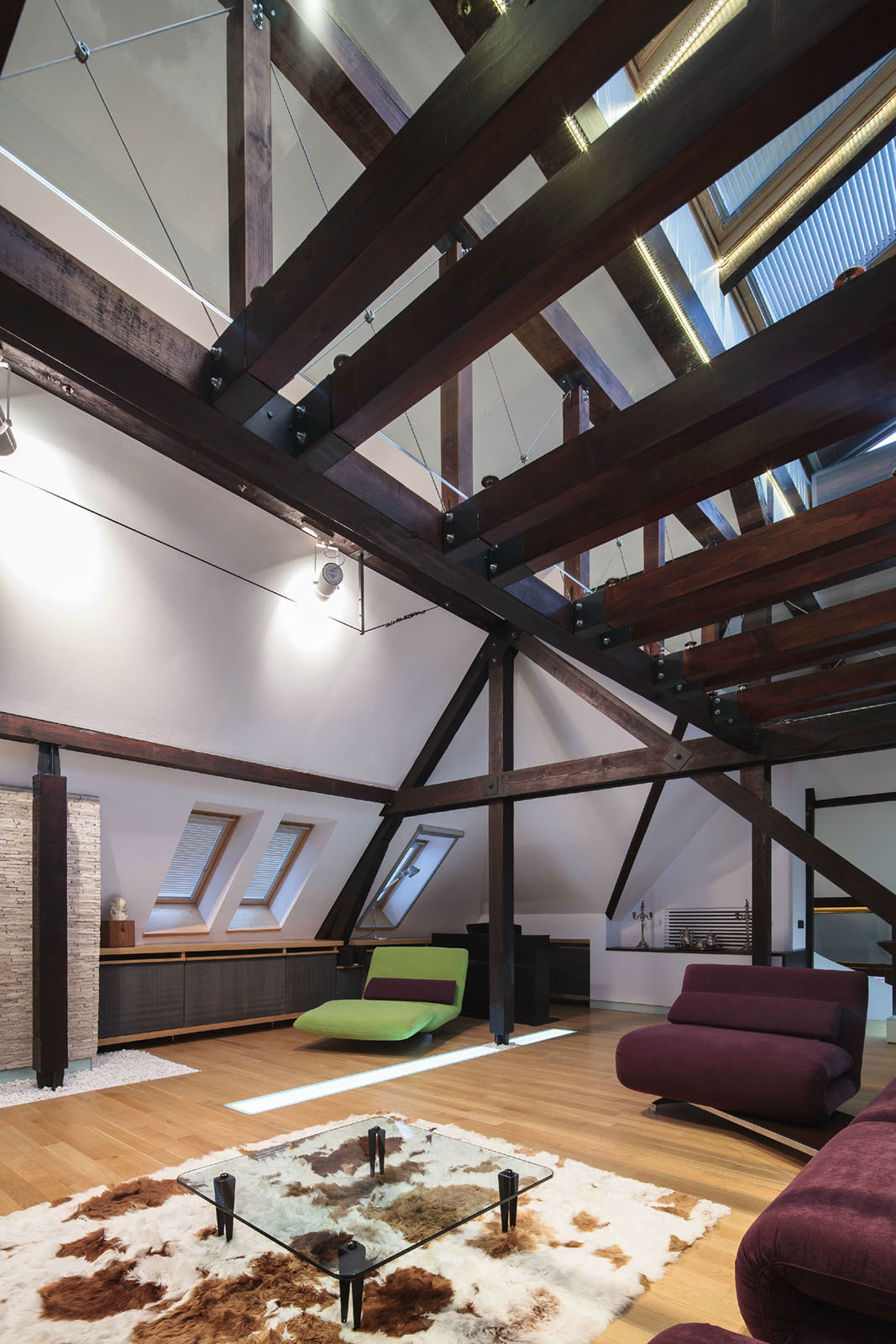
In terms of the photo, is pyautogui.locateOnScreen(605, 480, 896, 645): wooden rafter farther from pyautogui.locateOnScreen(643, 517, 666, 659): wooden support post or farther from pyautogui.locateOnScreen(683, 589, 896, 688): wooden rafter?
pyautogui.locateOnScreen(643, 517, 666, 659): wooden support post

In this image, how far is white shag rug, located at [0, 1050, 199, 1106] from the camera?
4.89 meters

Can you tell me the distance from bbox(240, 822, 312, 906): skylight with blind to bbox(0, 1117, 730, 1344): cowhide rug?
4.71 metres

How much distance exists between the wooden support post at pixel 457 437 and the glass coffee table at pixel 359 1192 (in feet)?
8.30

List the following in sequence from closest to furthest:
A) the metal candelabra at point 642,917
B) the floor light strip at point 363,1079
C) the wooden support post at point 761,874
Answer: the floor light strip at point 363,1079 → the wooden support post at point 761,874 → the metal candelabra at point 642,917

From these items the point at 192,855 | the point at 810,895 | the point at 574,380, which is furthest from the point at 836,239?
the point at 810,895

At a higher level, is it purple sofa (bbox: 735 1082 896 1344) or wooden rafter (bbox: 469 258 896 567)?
wooden rafter (bbox: 469 258 896 567)

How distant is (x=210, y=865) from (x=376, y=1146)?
4763 millimetres

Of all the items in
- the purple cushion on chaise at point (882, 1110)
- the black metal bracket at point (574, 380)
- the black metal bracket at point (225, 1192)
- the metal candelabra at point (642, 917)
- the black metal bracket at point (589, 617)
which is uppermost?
the black metal bracket at point (574, 380)

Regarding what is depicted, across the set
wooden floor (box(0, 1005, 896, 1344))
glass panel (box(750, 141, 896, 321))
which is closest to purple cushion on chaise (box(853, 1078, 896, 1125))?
wooden floor (box(0, 1005, 896, 1344))

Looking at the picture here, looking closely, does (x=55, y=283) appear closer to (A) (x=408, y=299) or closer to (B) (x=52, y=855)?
(A) (x=408, y=299)

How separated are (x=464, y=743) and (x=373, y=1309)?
19.9ft

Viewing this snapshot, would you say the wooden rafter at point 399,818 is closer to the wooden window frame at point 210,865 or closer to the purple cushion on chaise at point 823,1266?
the wooden window frame at point 210,865

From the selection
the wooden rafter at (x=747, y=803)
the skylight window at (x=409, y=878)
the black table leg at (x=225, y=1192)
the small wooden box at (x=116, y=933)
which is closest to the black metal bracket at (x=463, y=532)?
the black table leg at (x=225, y=1192)

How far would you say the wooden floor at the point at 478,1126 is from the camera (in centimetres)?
268
